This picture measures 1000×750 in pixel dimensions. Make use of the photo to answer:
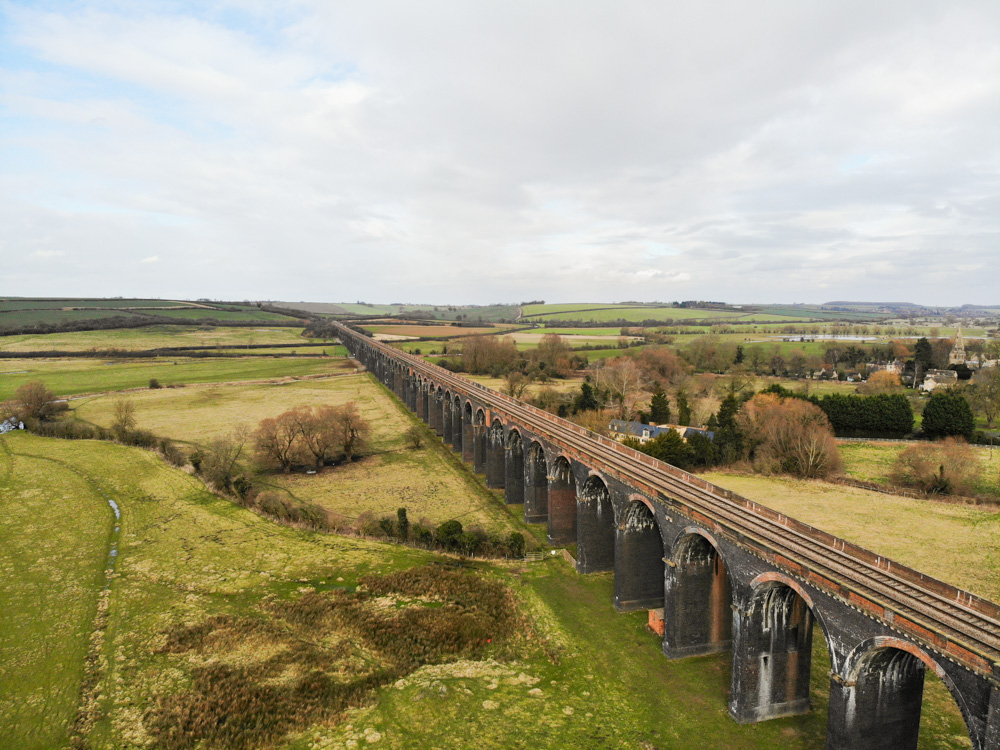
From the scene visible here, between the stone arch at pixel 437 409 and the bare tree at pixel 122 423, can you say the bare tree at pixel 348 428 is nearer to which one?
the stone arch at pixel 437 409

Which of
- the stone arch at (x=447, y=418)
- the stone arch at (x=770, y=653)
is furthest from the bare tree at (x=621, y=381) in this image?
the stone arch at (x=770, y=653)

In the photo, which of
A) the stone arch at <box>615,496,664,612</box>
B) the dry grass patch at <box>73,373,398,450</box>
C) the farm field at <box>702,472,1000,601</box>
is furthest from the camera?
the dry grass patch at <box>73,373,398,450</box>

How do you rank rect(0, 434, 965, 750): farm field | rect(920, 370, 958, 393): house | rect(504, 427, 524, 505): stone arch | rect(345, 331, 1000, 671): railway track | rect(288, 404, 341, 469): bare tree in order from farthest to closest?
rect(920, 370, 958, 393): house
rect(288, 404, 341, 469): bare tree
rect(504, 427, 524, 505): stone arch
rect(0, 434, 965, 750): farm field
rect(345, 331, 1000, 671): railway track

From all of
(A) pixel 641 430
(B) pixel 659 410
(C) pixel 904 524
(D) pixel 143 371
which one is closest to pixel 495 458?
(A) pixel 641 430

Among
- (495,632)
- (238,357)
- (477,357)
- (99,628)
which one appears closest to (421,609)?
(495,632)

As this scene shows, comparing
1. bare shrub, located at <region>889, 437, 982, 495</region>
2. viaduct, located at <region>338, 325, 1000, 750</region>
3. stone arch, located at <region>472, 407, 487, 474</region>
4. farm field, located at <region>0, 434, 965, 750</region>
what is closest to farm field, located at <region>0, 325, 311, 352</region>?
stone arch, located at <region>472, 407, 487, 474</region>

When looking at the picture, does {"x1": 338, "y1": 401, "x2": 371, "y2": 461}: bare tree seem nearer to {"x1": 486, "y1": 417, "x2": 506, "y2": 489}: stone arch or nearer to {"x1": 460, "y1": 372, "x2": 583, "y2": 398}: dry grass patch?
{"x1": 486, "y1": 417, "x2": 506, "y2": 489}: stone arch
